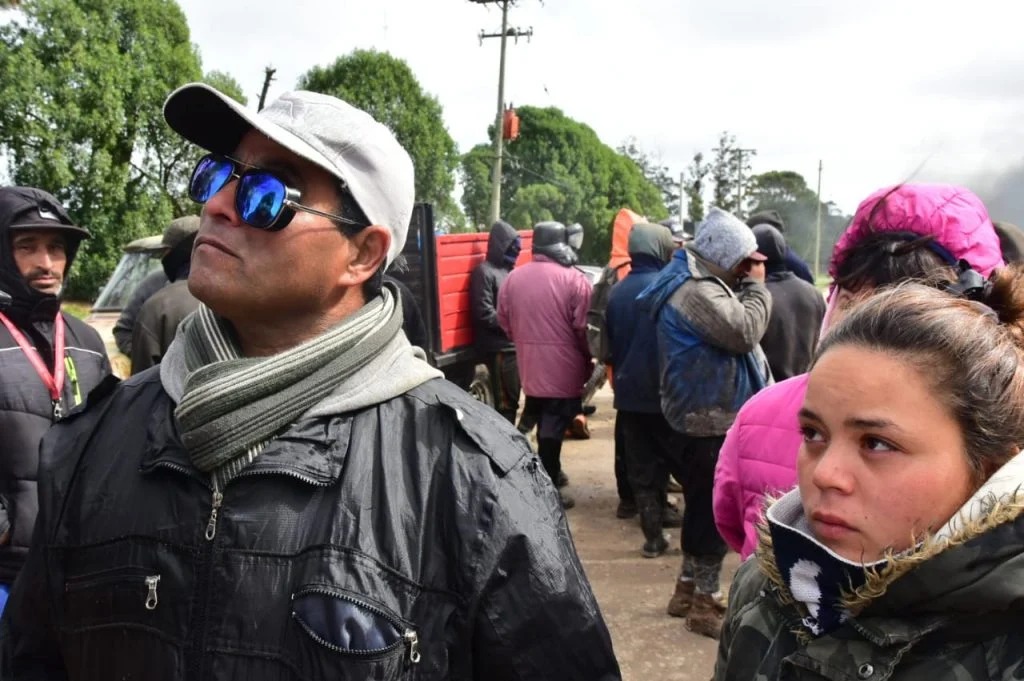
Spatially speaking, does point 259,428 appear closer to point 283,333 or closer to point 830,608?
point 283,333

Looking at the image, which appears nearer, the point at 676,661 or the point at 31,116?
the point at 676,661

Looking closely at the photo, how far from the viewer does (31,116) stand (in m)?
21.8

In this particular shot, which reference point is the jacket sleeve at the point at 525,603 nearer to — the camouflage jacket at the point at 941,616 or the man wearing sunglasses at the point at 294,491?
the man wearing sunglasses at the point at 294,491

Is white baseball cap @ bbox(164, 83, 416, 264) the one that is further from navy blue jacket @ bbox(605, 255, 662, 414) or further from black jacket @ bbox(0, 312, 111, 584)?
navy blue jacket @ bbox(605, 255, 662, 414)

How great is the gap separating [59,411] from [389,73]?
116ft

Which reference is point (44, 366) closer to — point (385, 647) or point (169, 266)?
point (169, 266)

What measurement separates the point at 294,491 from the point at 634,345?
14.3 feet

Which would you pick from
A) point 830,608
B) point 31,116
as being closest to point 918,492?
point 830,608

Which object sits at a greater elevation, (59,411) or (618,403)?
(59,411)

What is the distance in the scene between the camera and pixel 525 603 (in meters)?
1.57

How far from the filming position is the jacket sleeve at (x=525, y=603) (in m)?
1.56

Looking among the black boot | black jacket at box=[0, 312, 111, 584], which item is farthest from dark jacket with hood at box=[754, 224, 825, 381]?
black jacket at box=[0, 312, 111, 584]

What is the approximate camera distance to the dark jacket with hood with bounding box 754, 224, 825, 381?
5.70m

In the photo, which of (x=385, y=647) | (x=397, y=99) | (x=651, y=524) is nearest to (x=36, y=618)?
(x=385, y=647)
